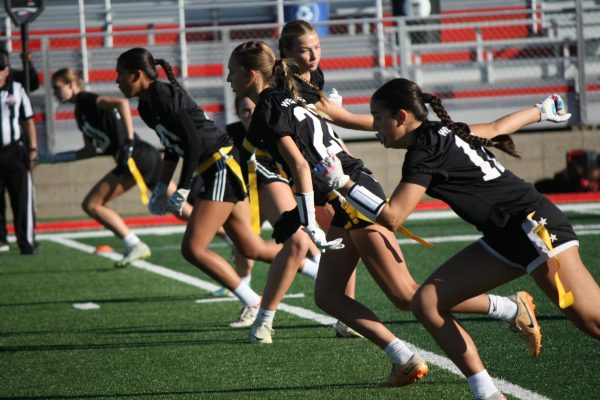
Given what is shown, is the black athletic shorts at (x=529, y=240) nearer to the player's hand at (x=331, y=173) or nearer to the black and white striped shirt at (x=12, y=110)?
the player's hand at (x=331, y=173)

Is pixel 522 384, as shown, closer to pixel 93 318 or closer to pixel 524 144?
pixel 93 318

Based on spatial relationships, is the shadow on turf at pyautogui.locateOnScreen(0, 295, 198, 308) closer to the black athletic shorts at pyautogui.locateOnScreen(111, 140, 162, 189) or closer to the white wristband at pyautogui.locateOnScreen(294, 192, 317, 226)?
the black athletic shorts at pyautogui.locateOnScreen(111, 140, 162, 189)

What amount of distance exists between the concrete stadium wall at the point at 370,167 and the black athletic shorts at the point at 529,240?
12179 millimetres

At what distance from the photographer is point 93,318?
8.16 meters

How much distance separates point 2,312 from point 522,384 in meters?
4.81

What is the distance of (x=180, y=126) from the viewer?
7.32 meters

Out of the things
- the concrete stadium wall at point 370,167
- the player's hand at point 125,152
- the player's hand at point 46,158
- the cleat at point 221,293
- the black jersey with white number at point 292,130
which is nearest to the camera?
the black jersey with white number at point 292,130

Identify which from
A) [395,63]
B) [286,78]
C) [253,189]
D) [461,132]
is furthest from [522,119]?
[395,63]

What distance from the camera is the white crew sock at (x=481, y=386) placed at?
469cm

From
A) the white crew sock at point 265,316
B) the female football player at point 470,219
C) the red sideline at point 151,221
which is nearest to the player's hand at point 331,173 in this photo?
the female football player at point 470,219

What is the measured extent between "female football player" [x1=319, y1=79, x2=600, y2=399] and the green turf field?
1.79 feet

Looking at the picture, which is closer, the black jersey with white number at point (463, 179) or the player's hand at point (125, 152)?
the black jersey with white number at point (463, 179)

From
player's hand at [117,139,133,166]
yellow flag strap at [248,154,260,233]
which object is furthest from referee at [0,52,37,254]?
yellow flag strap at [248,154,260,233]

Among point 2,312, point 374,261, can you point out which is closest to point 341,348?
point 374,261
